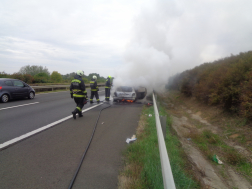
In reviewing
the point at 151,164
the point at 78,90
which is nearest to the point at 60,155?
the point at 151,164

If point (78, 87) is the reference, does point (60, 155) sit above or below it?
below

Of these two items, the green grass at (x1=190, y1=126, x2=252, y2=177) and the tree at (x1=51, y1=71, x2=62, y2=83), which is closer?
the green grass at (x1=190, y1=126, x2=252, y2=177)

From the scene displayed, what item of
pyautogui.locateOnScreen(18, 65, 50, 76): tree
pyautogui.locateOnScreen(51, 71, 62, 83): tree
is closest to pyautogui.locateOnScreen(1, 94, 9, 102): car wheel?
pyautogui.locateOnScreen(51, 71, 62, 83): tree

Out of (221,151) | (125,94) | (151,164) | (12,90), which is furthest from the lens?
(125,94)

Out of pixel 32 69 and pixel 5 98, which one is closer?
pixel 5 98

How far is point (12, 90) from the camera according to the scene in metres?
11.0

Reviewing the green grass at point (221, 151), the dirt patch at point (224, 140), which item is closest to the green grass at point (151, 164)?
the dirt patch at point (224, 140)

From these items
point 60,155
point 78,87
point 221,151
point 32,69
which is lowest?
point 221,151

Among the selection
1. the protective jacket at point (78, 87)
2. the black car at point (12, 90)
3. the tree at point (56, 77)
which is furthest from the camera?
the tree at point (56, 77)

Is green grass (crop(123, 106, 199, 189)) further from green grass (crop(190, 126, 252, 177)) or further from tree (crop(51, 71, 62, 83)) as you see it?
tree (crop(51, 71, 62, 83))

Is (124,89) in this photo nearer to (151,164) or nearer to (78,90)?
(78,90)

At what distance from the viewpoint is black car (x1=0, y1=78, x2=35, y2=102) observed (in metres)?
10.5

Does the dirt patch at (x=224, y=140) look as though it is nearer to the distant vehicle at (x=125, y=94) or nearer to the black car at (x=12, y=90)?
the distant vehicle at (x=125, y=94)

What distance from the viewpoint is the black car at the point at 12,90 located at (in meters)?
10.5
